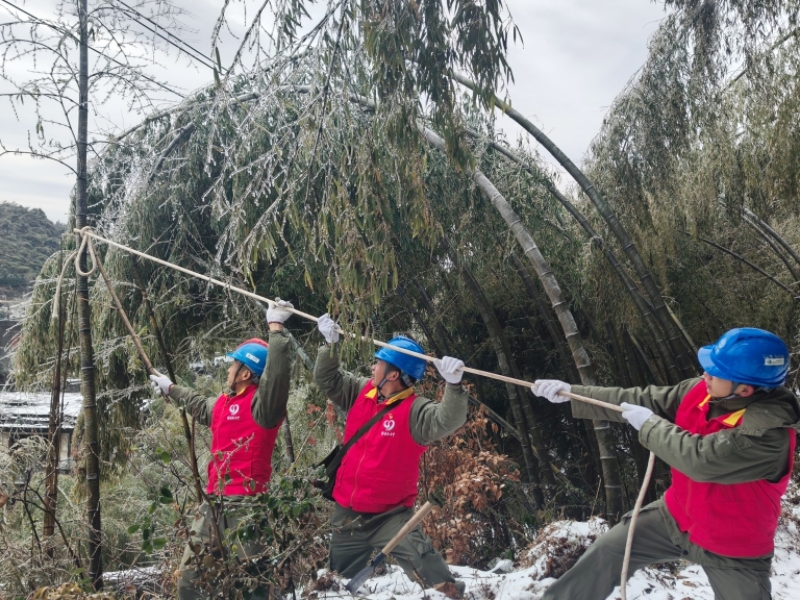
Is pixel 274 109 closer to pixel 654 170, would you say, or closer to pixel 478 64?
pixel 478 64

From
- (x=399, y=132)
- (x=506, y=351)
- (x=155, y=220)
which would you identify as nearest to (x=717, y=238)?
(x=506, y=351)

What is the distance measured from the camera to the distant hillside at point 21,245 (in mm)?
10938

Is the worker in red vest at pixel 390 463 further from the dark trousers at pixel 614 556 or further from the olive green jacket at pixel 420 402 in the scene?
the dark trousers at pixel 614 556

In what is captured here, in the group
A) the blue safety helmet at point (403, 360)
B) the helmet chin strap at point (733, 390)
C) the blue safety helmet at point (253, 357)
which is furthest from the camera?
the blue safety helmet at point (253, 357)

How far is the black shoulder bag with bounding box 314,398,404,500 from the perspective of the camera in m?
3.04

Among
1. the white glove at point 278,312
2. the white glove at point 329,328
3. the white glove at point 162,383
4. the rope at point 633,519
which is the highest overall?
the white glove at point 278,312

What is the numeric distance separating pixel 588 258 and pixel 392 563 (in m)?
2.42

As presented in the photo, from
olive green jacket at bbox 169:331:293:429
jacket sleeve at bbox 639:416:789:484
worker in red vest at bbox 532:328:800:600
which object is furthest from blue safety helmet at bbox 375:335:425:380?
jacket sleeve at bbox 639:416:789:484

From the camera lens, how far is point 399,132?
95.4 inches

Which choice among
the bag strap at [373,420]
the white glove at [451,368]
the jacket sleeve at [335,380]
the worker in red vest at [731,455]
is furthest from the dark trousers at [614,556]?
the jacket sleeve at [335,380]

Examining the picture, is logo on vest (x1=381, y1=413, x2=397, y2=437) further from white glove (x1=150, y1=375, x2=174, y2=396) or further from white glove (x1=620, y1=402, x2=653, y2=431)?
white glove (x1=150, y1=375, x2=174, y2=396)

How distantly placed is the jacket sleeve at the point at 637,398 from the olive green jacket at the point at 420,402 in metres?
0.52

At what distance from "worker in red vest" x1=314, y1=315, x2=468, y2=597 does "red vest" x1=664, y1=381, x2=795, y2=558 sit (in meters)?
0.99

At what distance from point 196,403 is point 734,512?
2.64m
